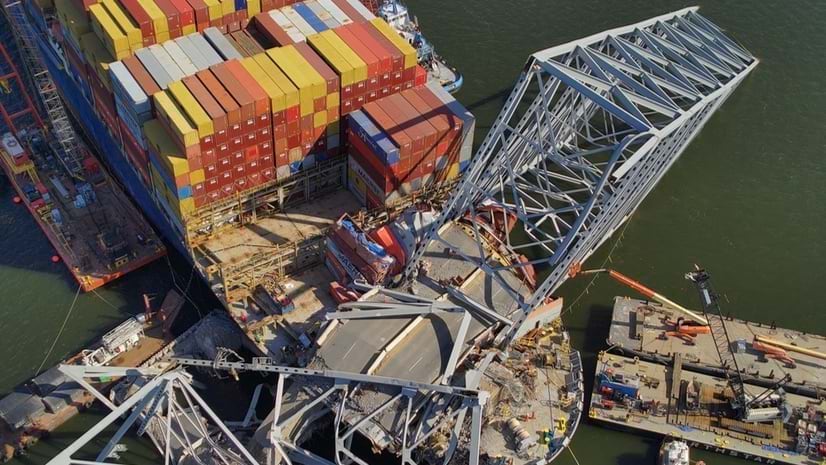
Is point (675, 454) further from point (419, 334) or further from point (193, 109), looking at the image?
point (193, 109)

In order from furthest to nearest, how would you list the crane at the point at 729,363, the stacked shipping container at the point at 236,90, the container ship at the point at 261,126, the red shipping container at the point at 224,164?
1. the red shipping container at the point at 224,164
2. the container ship at the point at 261,126
3. the stacked shipping container at the point at 236,90
4. the crane at the point at 729,363

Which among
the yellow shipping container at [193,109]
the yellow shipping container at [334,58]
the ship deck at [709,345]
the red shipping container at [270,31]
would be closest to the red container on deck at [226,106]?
the yellow shipping container at [193,109]

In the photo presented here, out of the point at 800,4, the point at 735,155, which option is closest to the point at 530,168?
the point at 735,155

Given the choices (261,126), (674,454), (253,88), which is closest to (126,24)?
(253,88)

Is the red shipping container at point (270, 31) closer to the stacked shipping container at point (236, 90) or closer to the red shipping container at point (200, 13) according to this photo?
the stacked shipping container at point (236, 90)

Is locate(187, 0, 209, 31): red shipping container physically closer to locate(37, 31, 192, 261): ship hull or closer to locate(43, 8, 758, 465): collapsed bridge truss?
locate(37, 31, 192, 261): ship hull

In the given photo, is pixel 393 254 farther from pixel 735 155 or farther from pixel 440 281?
pixel 735 155

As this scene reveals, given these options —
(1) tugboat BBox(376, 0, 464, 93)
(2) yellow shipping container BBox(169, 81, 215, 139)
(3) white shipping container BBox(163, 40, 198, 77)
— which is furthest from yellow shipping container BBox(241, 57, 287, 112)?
(1) tugboat BBox(376, 0, 464, 93)

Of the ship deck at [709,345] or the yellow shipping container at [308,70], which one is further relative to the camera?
the yellow shipping container at [308,70]
